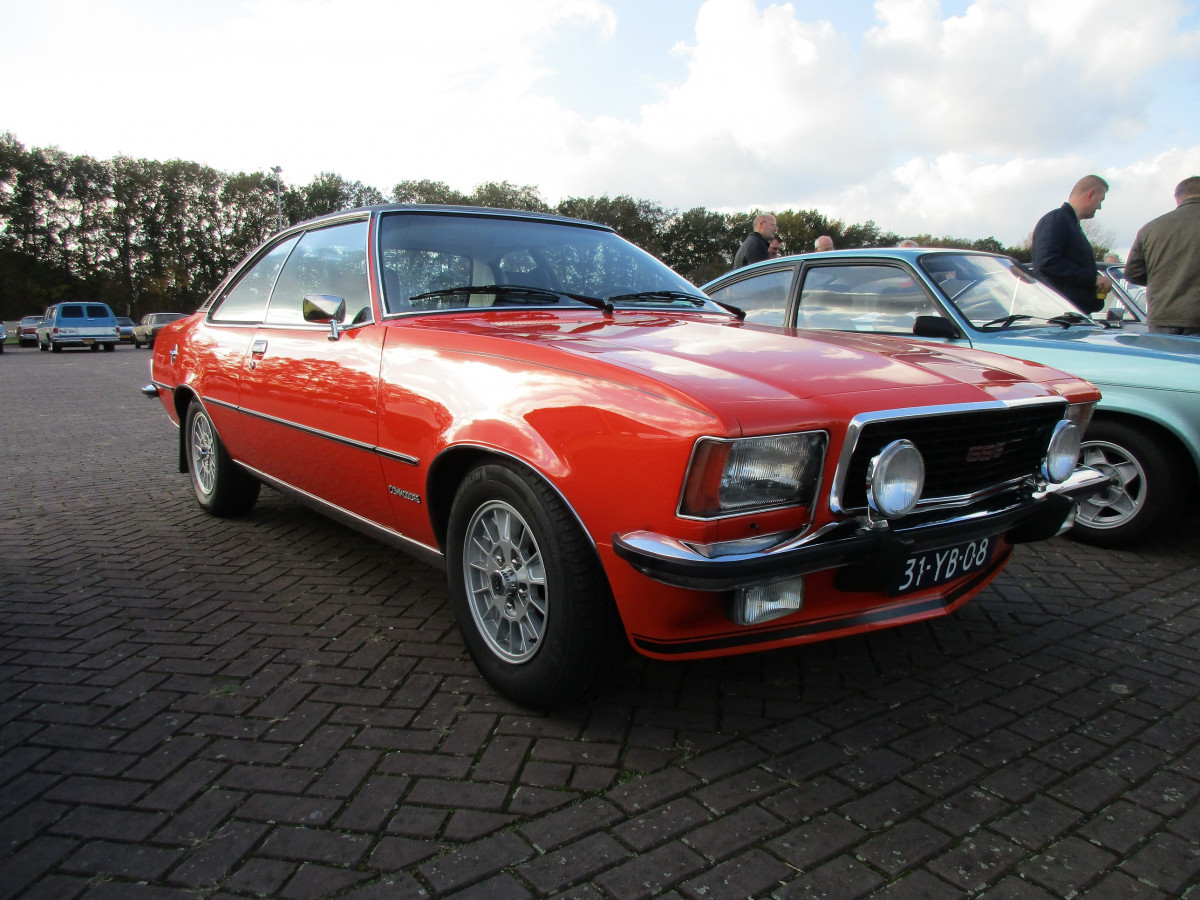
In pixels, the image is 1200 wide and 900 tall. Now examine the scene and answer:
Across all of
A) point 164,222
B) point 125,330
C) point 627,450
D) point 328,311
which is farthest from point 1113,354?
point 164,222

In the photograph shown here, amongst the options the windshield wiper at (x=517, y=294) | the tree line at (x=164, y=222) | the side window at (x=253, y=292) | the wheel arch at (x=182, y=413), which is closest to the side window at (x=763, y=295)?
the windshield wiper at (x=517, y=294)

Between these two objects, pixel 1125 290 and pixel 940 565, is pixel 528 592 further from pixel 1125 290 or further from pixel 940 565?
pixel 1125 290

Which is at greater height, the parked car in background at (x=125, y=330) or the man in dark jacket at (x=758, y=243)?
the man in dark jacket at (x=758, y=243)

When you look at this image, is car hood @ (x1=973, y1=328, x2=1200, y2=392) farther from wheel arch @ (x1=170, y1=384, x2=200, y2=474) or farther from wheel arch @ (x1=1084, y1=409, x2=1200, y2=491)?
wheel arch @ (x1=170, y1=384, x2=200, y2=474)

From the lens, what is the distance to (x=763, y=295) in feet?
18.3

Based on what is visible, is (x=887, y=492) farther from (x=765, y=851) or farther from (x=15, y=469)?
(x=15, y=469)

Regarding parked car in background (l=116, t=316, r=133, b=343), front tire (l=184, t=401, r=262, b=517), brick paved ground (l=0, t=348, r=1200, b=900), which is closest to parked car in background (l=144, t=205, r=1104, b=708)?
brick paved ground (l=0, t=348, r=1200, b=900)

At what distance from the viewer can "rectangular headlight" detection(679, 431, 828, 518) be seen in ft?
6.55

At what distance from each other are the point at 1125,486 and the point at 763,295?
2.45 meters

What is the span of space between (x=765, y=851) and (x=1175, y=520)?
11.6 ft

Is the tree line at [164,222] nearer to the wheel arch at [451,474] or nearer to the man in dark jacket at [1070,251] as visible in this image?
the man in dark jacket at [1070,251]

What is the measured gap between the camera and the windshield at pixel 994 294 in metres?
4.67

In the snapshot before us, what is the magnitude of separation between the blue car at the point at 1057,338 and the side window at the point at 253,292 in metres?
3.07

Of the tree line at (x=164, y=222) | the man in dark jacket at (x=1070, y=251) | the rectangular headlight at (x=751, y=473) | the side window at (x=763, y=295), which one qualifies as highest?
the tree line at (x=164, y=222)
